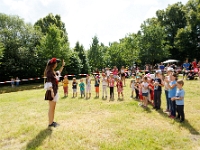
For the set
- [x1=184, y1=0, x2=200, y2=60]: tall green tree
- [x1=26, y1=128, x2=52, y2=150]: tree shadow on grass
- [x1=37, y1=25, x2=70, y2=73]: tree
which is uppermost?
[x1=184, y1=0, x2=200, y2=60]: tall green tree

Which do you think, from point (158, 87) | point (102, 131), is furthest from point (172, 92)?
point (102, 131)

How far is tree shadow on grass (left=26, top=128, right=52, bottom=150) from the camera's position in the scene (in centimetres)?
553

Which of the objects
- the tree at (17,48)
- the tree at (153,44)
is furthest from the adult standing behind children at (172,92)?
the tree at (153,44)

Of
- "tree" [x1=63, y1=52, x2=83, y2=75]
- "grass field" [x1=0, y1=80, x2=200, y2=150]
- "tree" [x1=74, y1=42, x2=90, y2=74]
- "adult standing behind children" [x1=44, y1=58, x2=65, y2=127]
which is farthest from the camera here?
"tree" [x1=74, y1=42, x2=90, y2=74]

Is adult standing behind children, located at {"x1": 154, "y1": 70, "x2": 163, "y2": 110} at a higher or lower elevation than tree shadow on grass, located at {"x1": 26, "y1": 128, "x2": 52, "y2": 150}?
higher

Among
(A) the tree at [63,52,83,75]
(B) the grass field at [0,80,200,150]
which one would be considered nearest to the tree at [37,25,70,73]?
(A) the tree at [63,52,83,75]

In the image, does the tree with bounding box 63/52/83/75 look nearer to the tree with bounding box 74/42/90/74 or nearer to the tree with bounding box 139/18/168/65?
the tree with bounding box 74/42/90/74

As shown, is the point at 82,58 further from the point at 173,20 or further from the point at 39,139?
the point at 39,139

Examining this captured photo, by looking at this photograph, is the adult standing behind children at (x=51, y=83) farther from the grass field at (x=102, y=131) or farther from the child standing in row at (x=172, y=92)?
the child standing in row at (x=172, y=92)

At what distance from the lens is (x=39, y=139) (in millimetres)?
5930

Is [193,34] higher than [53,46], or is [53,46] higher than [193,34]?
[193,34]

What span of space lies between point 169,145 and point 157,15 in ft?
164

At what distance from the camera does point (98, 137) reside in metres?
6.03

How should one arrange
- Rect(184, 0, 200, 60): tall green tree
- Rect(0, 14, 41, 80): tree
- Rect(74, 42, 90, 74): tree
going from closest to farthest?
Rect(0, 14, 41, 80): tree < Rect(74, 42, 90, 74): tree < Rect(184, 0, 200, 60): tall green tree
